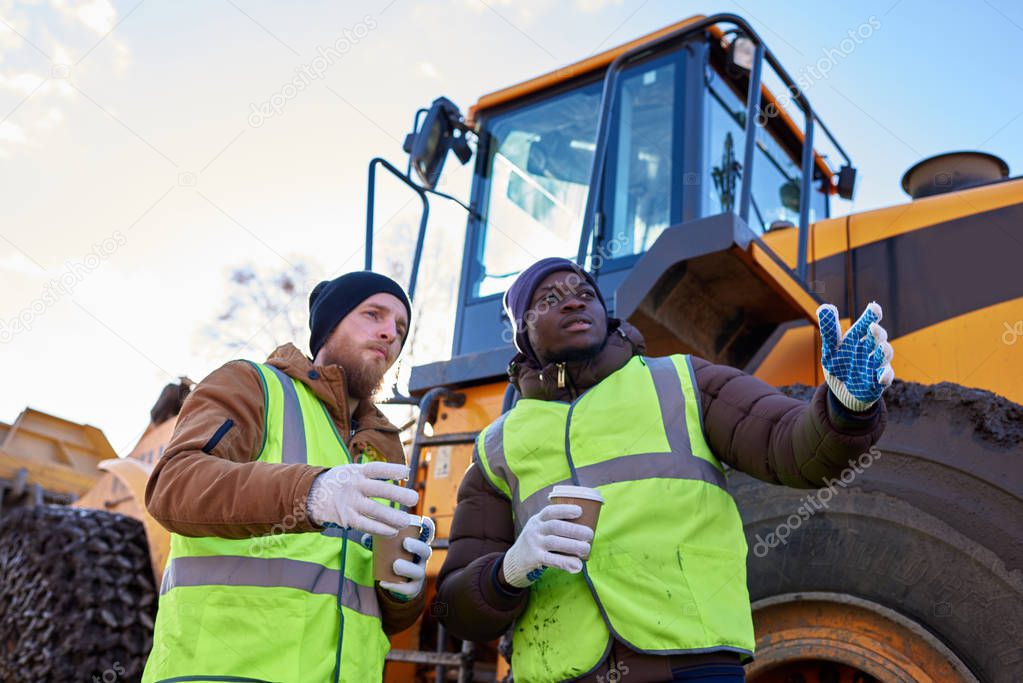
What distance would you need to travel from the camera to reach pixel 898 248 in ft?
9.35

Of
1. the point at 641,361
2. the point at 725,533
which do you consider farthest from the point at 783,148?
the point at 725,533

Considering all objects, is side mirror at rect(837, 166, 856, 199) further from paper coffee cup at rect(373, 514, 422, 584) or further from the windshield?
paper coffee cup at rect(373, 514, 422, 584)

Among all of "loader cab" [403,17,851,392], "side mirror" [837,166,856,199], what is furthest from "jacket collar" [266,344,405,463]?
"side mirror" [837,166,856,199]

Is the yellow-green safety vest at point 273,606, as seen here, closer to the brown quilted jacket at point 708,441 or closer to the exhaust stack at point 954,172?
the brown quilted jacket at point 708,441

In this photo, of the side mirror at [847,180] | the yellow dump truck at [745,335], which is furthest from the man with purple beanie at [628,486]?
the side mirror at [847,180]

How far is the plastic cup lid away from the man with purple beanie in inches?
1.0

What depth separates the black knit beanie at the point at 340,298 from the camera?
2250 mm

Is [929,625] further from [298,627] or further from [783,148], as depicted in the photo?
[783,148]

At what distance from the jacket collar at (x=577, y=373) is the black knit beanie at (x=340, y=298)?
354mm

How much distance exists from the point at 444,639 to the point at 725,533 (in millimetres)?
1468

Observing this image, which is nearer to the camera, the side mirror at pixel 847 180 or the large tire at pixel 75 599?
the large tire at pixel 75 599

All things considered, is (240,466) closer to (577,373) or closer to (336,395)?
(336,395)

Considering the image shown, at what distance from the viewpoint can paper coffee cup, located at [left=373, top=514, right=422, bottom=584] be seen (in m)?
1.81

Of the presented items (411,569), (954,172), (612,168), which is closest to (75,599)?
(411,569)
